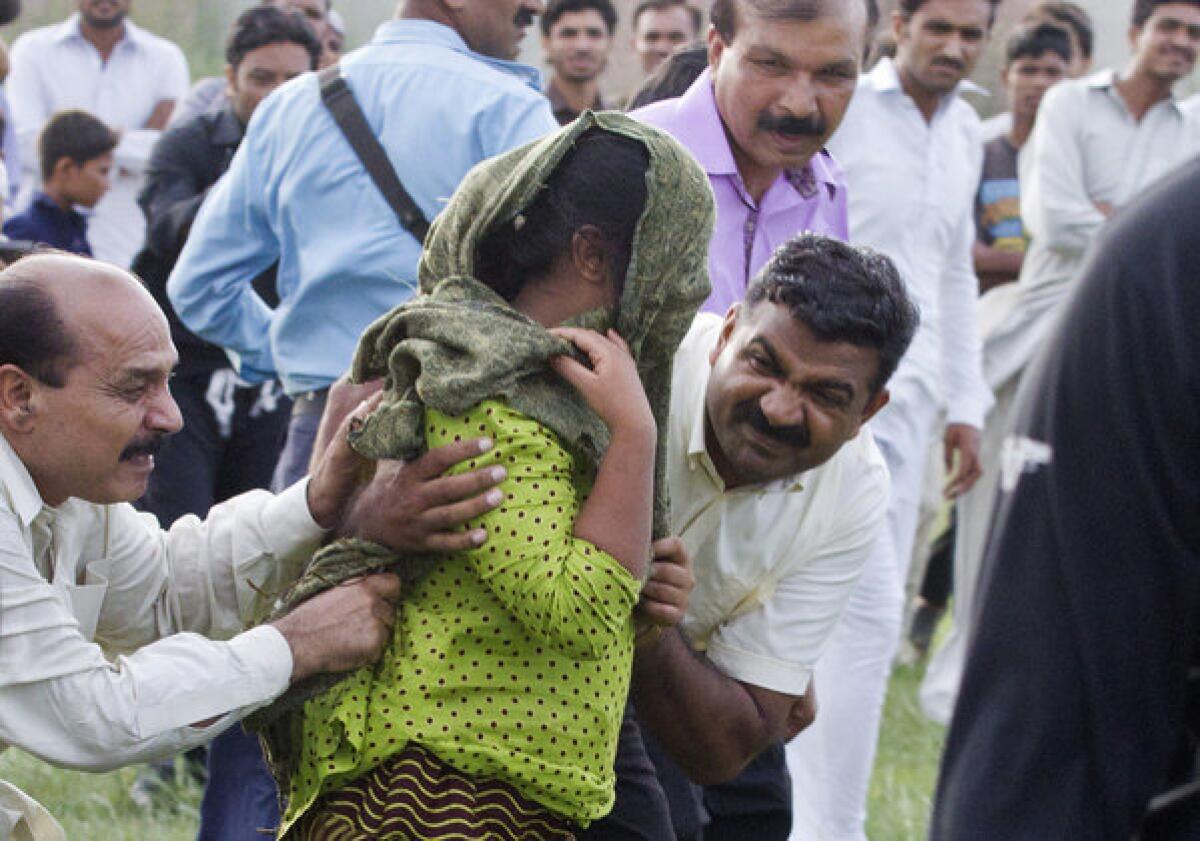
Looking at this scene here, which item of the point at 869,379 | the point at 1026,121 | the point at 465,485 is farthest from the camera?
the point at 1026,121

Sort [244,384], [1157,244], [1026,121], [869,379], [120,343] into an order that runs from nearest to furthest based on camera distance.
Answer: [1157,244], [120,343], [869,379], [244,384], [1026,121]

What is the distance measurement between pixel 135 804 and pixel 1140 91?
16.5ft

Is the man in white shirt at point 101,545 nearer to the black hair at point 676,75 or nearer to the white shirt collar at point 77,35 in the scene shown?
the black hair at point 676,75

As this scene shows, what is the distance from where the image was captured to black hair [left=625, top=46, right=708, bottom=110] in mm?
4945

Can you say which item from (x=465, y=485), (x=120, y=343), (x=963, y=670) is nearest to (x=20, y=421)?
(x=120, y=343)

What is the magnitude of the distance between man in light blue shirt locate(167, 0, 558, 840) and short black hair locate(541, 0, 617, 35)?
428 cm

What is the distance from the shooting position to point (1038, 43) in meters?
9.41

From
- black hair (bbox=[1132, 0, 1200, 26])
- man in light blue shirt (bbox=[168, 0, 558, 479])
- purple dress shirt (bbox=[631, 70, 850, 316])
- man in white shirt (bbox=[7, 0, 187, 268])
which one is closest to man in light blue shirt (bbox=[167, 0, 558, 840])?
man in light blue shirt (bbox=[168, 0, 558, 479])

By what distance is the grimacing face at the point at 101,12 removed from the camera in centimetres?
974

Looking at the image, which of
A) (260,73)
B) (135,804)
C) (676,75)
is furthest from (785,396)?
(260,73)

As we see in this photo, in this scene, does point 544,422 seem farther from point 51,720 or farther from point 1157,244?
point 1157,244

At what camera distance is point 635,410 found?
9.15ft

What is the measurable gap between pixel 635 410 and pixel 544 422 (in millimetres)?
130

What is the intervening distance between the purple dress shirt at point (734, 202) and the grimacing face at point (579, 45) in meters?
4.13
